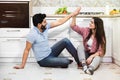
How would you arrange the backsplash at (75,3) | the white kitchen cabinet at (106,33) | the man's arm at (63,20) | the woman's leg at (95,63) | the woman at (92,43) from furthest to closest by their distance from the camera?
the backsplash at (75,3) → the white kitchen cabinet at (106,33) → the man's arm at (63,20) → the woman at (92,43) → the woman's leg at (95,63)

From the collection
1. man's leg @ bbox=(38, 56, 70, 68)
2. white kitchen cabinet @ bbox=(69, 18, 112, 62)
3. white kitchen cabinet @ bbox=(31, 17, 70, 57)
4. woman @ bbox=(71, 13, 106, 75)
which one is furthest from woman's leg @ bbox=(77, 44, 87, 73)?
white kitchen cabinet @ bbox=(31, 17, 70, 57)

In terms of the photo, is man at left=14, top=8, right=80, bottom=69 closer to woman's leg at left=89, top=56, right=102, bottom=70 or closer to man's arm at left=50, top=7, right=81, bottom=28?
man's arm at left=50, top=7, right=81, bottom=28

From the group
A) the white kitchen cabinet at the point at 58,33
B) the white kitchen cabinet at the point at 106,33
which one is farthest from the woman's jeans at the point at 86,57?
the white kitchen cabinet at the point at 58,33

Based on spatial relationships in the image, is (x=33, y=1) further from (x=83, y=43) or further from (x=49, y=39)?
(x=83, y=43)

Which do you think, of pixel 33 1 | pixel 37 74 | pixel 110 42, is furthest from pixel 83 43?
pixel 33 1

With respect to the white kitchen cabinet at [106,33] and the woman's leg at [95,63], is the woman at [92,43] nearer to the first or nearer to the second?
the woman's leg at [95,63]

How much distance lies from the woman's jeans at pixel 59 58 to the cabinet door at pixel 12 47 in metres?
0.65

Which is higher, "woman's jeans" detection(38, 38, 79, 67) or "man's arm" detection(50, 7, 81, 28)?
"man's arm" detection(50, 7, 81, 28)

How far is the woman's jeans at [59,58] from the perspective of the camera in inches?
165

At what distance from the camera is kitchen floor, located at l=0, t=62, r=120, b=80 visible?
11.7 ft

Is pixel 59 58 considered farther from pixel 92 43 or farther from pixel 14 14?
pixel 14 14

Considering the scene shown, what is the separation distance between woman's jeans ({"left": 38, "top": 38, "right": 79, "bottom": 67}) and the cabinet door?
0.65 m

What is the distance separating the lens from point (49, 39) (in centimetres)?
479

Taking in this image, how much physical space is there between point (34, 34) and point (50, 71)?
0.61m
